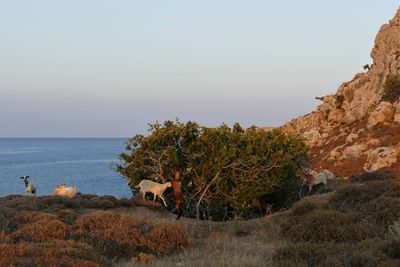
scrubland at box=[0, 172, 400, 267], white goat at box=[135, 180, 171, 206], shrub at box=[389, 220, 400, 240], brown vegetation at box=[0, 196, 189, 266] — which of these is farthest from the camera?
white goat at box=[135, 180, 171, 206]

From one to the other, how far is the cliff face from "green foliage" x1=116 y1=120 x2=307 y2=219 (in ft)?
67.7

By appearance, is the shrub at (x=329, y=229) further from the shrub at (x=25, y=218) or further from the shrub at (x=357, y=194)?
the shrub at (x=25, y=218)

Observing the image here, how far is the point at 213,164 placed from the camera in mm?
31328

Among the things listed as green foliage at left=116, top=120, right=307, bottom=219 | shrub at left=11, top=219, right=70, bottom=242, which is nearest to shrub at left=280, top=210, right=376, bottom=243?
shrub at left=11, top=219, right=70, bottom=242

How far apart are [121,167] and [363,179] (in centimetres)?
1403

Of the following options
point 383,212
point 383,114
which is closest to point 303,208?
point 383,212

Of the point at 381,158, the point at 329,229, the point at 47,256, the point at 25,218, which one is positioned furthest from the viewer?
the point at 381,158

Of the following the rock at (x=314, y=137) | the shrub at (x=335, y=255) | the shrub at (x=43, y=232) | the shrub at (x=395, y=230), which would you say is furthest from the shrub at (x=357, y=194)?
the rock at (x=314, y=137)

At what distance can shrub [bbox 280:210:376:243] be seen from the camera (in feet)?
49.4

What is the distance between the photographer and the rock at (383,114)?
206 feet

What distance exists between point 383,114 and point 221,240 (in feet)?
167

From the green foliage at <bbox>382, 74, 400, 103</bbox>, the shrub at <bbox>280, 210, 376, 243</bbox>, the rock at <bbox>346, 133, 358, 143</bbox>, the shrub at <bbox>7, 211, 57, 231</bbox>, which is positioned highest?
the green foliage at <bbox>382, 74, 400, 103</bbox>

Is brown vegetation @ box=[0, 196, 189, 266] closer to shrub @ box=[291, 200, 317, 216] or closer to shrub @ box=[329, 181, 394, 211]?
shrub @ box=[291, 200, 317, 216]

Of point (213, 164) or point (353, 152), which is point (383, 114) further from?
point (213, 164)
